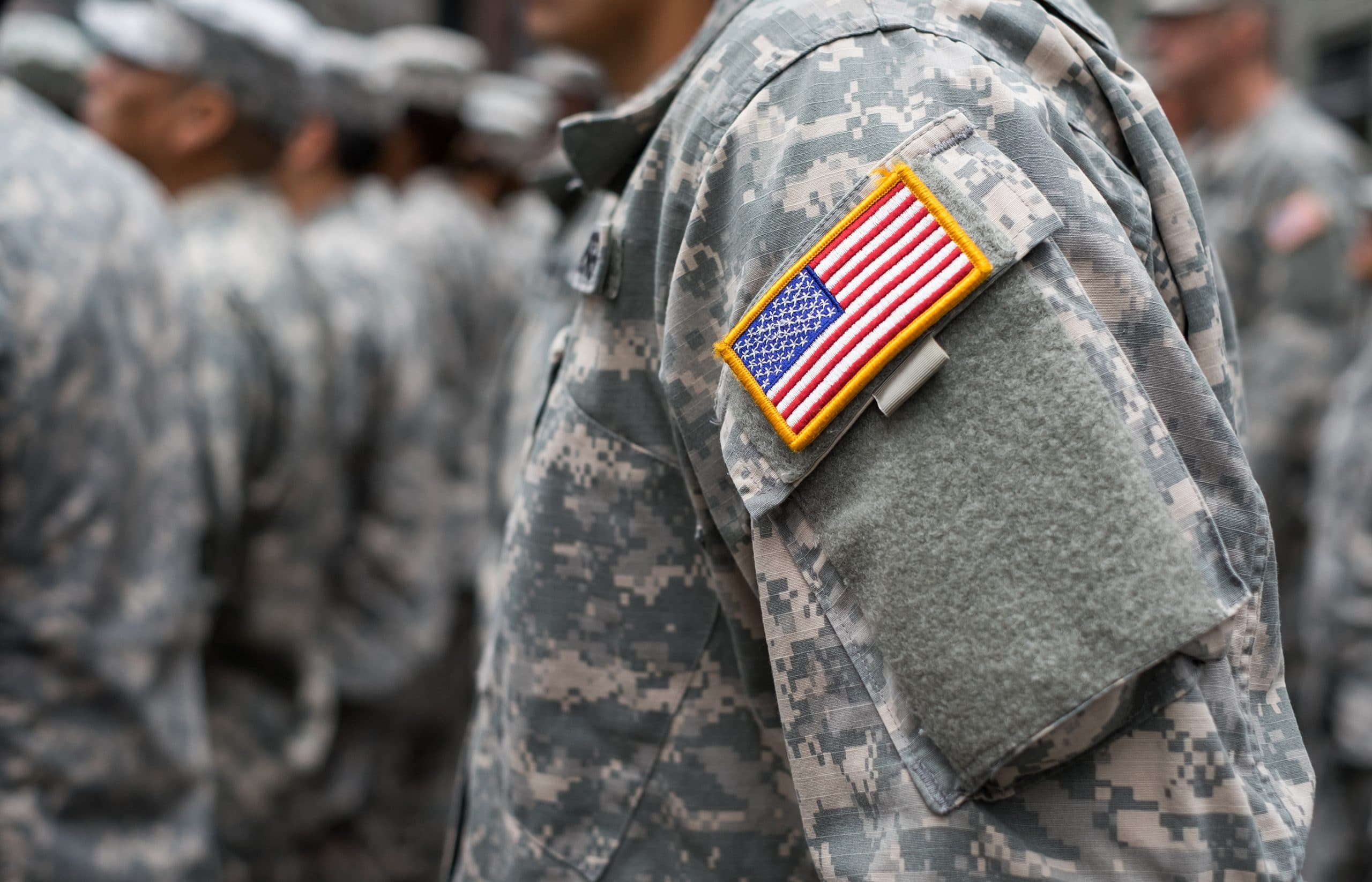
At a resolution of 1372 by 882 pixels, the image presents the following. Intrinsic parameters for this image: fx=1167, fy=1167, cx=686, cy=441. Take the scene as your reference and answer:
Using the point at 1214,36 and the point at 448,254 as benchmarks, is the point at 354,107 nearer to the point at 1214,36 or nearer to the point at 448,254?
the point at 448,254

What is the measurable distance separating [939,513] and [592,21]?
3.37 ft

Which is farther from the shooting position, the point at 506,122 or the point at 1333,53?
the point at 1333,53

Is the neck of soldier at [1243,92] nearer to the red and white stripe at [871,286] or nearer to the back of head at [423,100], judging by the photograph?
the back of head at [423,100]

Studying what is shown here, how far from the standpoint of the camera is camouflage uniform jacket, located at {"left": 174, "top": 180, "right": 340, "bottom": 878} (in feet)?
8.84

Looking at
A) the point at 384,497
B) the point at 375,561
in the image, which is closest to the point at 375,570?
the point at 375,561

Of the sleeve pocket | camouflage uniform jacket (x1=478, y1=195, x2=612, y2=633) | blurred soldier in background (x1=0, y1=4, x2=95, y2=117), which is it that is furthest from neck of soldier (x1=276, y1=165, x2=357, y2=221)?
the sleeve pocket

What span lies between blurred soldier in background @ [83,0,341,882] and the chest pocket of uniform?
1.77 meters

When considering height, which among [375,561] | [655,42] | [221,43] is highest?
[655,42]

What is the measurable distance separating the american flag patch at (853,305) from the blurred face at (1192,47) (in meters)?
3.70

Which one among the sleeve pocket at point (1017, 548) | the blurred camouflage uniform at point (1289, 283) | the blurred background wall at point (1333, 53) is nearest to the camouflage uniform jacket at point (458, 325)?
the blurred camouflage uniform at point (1289, 283)

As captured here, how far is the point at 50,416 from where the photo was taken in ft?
6.08

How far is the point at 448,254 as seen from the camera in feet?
15.5

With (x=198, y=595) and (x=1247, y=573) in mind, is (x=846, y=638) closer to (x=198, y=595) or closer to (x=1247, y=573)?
(x=1247, y=573)

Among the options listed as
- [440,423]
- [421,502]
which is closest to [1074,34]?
[421,502]
